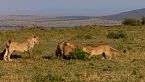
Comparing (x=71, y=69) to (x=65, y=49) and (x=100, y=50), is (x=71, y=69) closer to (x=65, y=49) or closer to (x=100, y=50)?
(x=65, y=49)

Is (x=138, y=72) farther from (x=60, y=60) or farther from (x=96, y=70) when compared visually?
(x=60, y=60)

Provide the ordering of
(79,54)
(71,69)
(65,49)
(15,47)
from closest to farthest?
1. (71,69)
2. (79,54)
3. (65,49)
4. (15,47)

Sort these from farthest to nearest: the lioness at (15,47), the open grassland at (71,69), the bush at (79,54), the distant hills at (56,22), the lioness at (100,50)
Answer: the distant hills at (56,22), the lioness at (15,47), the lioness at (100,50), the bush at (79,54), the open grassland at (71,69)

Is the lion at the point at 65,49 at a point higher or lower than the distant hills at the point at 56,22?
higher

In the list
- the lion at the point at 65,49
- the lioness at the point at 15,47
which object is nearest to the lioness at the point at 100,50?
the lion at the point at 65,49

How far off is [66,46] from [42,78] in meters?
5.49

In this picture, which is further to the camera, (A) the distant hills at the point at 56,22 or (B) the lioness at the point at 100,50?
(A) the distant hills at the point at 56,22

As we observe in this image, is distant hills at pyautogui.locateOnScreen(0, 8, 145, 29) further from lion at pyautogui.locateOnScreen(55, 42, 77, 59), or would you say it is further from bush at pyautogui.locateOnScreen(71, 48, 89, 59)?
bush at pyautogui.locateOnScreen(71, 48, 89, 59)

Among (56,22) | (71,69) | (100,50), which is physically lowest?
(56,22)

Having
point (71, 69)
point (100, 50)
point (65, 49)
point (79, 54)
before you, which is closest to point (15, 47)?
point (65, 49)

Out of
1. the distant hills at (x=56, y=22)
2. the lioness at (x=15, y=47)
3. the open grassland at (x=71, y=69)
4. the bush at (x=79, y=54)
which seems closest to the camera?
the open grassland at (x=71, y=69)

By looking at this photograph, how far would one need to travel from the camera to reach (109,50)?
61.4 feet

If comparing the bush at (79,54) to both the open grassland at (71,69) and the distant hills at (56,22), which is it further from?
the distant hills at (56,22)

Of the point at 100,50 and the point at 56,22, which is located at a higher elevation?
the point at 100,50
